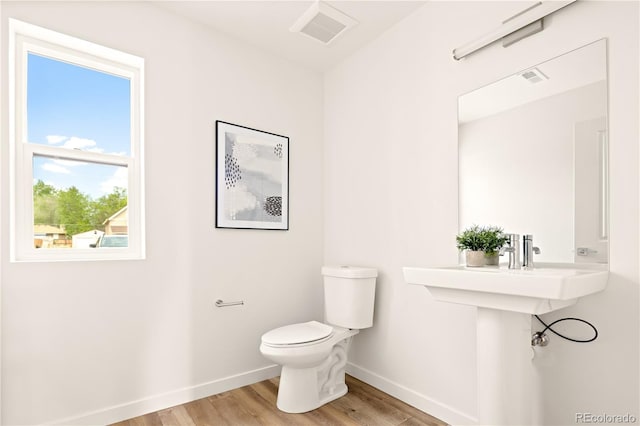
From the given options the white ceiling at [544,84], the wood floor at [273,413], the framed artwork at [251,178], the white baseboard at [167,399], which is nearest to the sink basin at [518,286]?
the white ceiling at [544,84]

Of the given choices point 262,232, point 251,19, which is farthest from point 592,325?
point 251,19

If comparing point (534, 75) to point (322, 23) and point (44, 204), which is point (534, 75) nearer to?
point (322, 23)

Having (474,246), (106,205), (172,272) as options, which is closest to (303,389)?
(172,272)

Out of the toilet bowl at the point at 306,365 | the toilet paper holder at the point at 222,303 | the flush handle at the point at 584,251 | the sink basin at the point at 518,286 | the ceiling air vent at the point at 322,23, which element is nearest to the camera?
the sink basin at the point at 518,286

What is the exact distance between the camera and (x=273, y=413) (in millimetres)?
2088

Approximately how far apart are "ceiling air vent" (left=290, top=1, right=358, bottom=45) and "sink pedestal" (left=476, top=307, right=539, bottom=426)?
1.87m

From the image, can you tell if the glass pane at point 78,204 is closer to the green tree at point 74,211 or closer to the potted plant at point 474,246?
the green tree at point 74,211

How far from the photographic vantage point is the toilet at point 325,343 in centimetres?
204

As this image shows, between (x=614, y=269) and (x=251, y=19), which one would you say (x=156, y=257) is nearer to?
(x=251, y=19)

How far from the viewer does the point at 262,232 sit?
103 inches

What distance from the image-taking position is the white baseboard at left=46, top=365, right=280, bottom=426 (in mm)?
1890

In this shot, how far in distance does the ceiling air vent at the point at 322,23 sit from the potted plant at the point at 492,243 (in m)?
1.55

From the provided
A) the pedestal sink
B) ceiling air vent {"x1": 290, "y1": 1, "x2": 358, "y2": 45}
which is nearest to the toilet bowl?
the pedestal sink

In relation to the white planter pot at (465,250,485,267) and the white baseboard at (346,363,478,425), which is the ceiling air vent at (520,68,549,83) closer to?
the white planter pot at (465,250,485,267)
